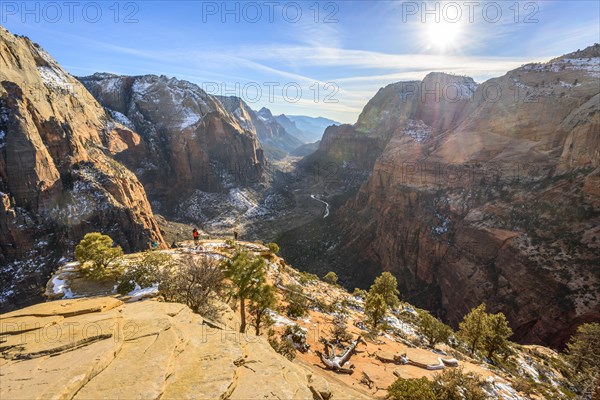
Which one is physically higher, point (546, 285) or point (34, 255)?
point (34, 255)

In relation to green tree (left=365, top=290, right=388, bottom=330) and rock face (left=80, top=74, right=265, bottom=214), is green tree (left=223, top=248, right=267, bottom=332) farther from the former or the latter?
rock face (left=80, top=74, right=265, bottom=214)

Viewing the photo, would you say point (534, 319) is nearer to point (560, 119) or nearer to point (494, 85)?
point (560, 119)

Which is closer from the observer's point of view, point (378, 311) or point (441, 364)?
point (441, 364)

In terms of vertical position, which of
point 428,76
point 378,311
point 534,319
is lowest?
point 534,319

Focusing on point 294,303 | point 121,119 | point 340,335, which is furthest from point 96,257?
point 121,119

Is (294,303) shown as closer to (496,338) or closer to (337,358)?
(337,358)

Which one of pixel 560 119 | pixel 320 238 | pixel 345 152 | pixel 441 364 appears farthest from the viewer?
pixel 345 152

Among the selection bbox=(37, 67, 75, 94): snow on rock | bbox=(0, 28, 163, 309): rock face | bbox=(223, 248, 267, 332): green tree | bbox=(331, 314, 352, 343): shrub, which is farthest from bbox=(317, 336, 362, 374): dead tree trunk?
bbox=(37, 67, 75, 94): snow on rock

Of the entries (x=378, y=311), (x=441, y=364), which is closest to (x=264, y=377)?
(x=441, y=364)
